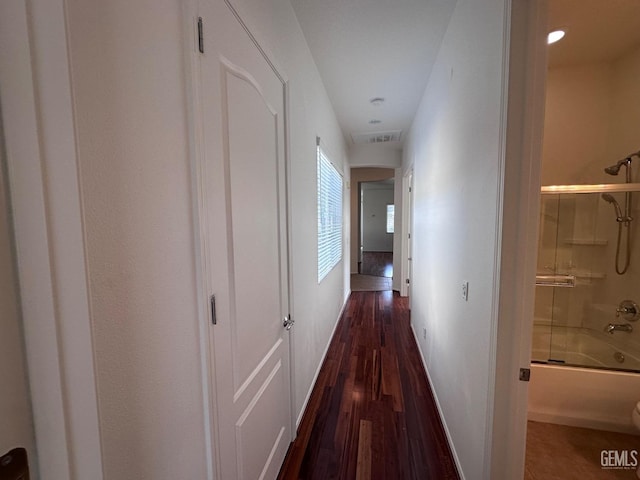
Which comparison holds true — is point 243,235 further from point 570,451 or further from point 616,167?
point 616,167

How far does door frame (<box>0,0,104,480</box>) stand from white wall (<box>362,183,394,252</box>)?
10.5 meters

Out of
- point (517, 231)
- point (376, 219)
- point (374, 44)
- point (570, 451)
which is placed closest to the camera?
point (517, 231)

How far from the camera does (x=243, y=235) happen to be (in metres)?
1.07

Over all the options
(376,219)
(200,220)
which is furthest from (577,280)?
(376,219)

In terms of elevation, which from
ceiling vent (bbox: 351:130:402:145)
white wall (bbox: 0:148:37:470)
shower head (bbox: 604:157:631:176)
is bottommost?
white wall (bbox: 0:148:37:470)

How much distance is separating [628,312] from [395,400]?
2.04 meters

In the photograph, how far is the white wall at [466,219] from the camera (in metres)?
1.13

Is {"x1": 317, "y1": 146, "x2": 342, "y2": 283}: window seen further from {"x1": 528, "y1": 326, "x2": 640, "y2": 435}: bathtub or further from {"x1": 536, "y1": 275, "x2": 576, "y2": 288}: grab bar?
{"x1": 536, "y1": 275, "x2": 576, "y2": 288}: grab bar

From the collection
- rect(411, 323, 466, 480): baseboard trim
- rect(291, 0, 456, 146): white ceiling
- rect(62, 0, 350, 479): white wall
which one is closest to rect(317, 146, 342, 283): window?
rect(291, 0, 456, 146): white ceiling

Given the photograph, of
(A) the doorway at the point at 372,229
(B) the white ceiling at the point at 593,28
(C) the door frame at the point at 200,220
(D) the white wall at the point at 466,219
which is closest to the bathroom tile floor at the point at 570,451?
(D) the white wall at the point at 466,219

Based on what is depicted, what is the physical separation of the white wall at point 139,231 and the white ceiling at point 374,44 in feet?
4.70

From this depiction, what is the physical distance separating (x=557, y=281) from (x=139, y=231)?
3.25 metres

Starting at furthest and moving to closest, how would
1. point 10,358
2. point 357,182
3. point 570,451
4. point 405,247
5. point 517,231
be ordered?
point 357,182
point 405,247
point 570,451
point 517,231
point 10,358

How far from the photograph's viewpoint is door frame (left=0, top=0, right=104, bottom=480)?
384 millimetres
